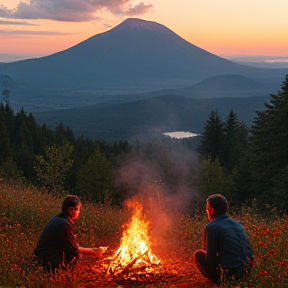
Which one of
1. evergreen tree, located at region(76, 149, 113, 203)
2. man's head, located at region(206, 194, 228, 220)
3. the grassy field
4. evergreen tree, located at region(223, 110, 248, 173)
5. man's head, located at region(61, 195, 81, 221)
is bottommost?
evergreen tree, located at region(76, 149, 113, 203)

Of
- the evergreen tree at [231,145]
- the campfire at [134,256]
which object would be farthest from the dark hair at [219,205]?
the evergreen tree at [231,145]

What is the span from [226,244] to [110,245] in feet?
10.1

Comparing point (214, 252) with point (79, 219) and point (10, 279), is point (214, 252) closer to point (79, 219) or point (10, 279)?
point (10, 279)

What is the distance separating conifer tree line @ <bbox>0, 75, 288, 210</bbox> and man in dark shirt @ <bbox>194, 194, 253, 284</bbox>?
9681 mm

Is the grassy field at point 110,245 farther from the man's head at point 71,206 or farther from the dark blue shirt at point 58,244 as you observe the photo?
the man's head at point 71,206

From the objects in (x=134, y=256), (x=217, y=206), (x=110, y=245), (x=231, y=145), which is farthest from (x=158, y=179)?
(x=217, y=206)

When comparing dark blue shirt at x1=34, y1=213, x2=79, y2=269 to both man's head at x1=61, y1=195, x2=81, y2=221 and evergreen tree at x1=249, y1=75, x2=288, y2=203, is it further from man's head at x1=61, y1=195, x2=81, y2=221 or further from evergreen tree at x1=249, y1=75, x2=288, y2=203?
evergreen tree at x1=249, y1=75, x2=288, y2=203

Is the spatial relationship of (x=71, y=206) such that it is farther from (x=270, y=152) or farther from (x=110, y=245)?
(x=270, y=152)

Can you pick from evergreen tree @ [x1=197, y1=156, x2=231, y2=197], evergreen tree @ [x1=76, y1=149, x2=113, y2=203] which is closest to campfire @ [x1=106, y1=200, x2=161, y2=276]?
evergreen tree @ [x1=197, y1=156, x2=231, y2=197]

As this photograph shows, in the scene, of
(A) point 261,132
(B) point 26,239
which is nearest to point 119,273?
(B) point 26,239

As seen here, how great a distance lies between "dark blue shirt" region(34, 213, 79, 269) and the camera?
6.35m

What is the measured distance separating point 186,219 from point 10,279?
469 centimetres

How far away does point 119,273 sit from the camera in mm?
6348

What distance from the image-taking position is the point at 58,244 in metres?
6.43
